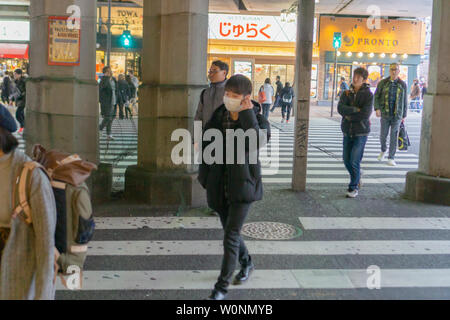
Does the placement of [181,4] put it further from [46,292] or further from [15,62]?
[15,62]

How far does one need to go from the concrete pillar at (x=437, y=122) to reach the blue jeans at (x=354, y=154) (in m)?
0.90

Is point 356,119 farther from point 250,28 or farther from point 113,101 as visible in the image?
point 250,28

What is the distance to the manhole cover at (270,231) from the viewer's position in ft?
23.2

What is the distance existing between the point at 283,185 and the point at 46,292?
772 cm

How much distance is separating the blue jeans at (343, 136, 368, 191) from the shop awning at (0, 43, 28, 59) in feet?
122

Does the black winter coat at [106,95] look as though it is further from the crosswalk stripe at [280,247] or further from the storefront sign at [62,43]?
the crosswalk stripe at [280,247]

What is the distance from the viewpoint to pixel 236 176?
16.3 ft

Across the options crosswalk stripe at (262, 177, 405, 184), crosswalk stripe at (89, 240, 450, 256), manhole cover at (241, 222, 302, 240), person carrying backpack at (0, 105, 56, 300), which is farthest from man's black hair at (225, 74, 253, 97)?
crosswalk stripe at (262, 177, 405, 184)

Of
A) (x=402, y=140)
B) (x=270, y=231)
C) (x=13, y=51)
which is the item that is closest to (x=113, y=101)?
(x=402, y=140)

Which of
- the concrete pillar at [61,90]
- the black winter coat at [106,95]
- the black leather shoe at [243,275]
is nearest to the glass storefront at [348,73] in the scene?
the black winter coat at [106,95]

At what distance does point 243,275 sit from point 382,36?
34828 mm

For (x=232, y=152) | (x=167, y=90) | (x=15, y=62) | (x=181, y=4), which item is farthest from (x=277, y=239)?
(x=15, y=62)

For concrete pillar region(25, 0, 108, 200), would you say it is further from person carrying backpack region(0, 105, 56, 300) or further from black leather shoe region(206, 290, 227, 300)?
person carrying backpack region(0, 105, 56, 300)

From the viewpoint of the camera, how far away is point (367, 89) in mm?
9109
